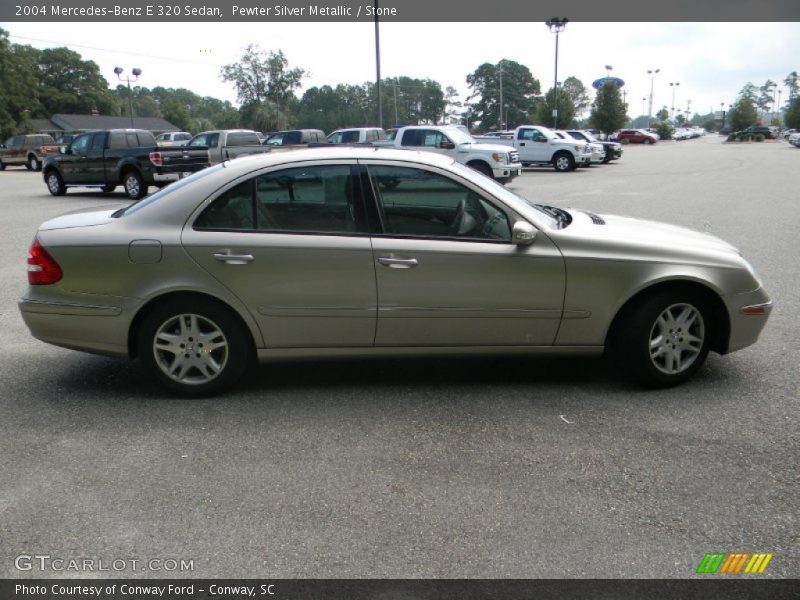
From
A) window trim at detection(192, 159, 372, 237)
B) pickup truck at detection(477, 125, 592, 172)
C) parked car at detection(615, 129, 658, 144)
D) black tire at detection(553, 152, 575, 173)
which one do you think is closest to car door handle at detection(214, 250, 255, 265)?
window trim at detection(192, 159, 372, 237)

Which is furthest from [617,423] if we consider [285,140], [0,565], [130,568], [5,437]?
[285,140]

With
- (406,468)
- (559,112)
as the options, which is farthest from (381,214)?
(559,112)

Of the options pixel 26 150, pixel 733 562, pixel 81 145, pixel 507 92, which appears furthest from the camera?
pixel 507 92

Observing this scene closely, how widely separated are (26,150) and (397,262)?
39.9m

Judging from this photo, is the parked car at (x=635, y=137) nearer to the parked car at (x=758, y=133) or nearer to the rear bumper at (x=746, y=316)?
the parked car at (x=758, y=133)

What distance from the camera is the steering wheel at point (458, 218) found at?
4617 mm

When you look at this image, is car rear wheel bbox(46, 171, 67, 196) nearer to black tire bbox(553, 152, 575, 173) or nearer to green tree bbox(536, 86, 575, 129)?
black tire bbox(553, 152, 575, 173)

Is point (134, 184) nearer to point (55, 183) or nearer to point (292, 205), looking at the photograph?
point (55, 183)

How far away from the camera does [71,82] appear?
109 meters

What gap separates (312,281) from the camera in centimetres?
449

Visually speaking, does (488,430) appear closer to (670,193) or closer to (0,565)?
(0,565)

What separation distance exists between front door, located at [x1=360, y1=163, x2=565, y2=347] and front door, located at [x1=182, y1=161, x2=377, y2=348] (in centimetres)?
14

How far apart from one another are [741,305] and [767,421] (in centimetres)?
82
